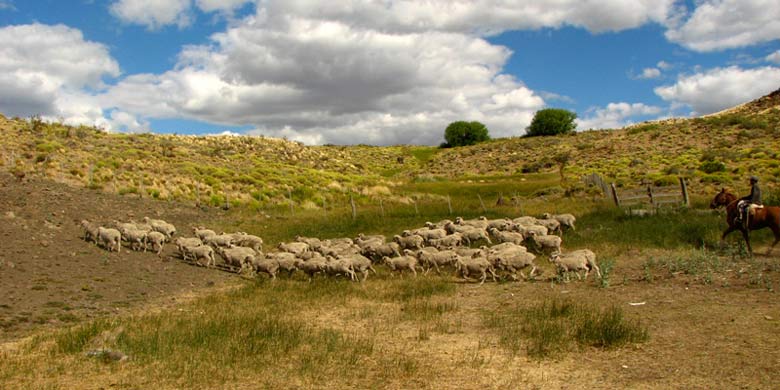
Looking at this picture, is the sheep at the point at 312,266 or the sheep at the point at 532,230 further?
the sheep at the point at 532,230

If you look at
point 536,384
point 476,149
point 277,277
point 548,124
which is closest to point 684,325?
point 536,384

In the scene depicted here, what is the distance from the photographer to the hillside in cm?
4200

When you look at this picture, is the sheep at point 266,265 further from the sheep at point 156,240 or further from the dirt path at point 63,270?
the sheep at point 156,240

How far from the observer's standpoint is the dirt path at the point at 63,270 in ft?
45.3

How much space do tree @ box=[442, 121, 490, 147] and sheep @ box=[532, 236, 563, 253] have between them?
106m

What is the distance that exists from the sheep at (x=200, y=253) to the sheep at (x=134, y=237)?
171 cm

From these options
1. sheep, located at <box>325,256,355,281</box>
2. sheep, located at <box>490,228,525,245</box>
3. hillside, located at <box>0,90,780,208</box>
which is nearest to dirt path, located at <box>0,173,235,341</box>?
sheep, located at <box>325,256,355,281</box>

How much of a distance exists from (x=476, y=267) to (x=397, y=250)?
482cm

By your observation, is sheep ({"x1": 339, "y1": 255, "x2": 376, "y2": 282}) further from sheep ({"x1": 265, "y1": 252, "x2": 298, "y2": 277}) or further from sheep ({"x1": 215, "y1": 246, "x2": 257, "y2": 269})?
sheep ({"x1": 215, "y1": 246, "x2": 257, "y2": 269})

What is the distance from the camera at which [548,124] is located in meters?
116

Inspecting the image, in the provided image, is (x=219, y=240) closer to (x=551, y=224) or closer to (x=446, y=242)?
(x=446, y=242)

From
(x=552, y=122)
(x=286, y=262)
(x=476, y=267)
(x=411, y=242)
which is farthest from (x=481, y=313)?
(x=552, y=122)

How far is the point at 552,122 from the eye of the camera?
116000 millimetres

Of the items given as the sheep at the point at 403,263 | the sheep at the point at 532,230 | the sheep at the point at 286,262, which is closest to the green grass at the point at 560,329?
the sheep at the point at 403,263
